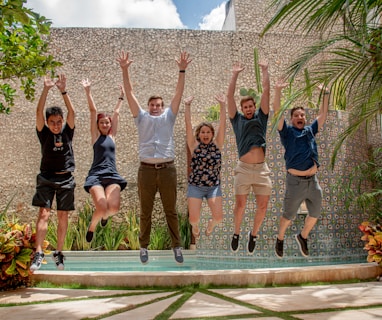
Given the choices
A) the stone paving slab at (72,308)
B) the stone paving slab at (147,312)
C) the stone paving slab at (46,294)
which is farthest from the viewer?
the stone paving slab at (46,294)

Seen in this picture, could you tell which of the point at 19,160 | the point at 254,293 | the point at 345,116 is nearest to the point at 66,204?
the point at 254,293

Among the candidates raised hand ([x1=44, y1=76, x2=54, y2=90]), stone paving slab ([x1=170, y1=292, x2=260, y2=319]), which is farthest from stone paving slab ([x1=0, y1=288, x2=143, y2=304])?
raised hand ([x1=44, y1=76, x2=54, y2=90])

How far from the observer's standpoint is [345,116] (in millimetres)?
6605

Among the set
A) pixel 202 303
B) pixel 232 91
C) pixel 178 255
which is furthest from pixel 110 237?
pixel 202 303

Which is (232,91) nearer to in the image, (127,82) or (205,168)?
(205,168)

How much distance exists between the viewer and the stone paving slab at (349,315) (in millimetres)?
2691

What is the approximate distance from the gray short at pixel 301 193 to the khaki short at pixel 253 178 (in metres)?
0.23

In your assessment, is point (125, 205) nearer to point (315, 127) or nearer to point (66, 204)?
point (66, 204)

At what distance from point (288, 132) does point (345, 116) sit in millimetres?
2769

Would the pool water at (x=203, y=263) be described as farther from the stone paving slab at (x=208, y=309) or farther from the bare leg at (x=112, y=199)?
the stone paving slab at (x=208, y=309)

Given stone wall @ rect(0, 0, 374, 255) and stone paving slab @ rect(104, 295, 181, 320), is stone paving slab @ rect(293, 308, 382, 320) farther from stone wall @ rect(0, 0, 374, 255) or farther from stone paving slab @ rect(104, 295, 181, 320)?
stone wall @ rect(0, 0, 374, 255)

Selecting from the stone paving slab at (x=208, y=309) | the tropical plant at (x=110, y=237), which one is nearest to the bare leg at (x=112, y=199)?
the stone paving slab at (x=208, y=309)

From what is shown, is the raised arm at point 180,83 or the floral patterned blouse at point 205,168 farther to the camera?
the floral patterned blouse at point 205,168

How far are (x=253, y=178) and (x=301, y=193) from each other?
51 centimetres
